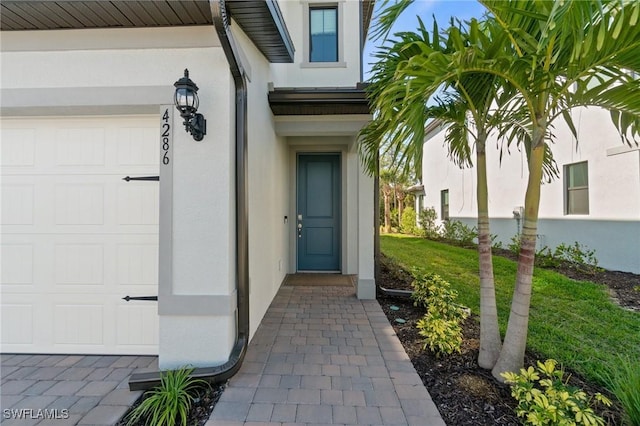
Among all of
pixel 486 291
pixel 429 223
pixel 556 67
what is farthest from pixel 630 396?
pixel 429 223

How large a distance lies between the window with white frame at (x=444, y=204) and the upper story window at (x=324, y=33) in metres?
9.84

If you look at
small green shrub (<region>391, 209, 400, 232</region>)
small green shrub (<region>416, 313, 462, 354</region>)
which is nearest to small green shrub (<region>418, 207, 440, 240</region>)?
small green shrub (<region>391, 209, 400, 232</region>)

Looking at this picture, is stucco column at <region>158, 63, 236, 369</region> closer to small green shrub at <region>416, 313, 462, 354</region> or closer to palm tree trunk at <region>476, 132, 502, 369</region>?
small green shrub at <region>416, 313, 462, 354</region>

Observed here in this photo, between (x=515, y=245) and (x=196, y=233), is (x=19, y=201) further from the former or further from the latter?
(x=515, y=245)

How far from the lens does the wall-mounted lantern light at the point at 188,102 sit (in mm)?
2398

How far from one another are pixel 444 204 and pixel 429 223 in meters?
1.14

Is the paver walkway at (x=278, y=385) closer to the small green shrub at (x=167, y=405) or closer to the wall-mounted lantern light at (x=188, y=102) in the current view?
the small green shrub at (x=167, y=405)

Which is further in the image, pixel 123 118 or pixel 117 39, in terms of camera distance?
pixel 123 118

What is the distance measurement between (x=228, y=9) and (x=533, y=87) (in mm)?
2656

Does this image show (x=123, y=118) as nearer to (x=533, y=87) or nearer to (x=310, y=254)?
(x=533, y=87)

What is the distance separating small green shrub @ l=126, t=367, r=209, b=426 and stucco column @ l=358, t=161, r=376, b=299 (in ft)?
10.2

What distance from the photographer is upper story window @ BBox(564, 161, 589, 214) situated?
23.2 feet

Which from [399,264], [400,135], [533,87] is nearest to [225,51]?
[400,135]

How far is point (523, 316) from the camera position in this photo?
2438 millimetres
